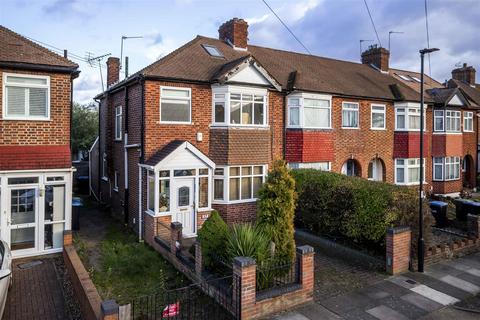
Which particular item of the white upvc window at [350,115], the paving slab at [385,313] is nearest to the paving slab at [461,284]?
the paving slab at [385,313]

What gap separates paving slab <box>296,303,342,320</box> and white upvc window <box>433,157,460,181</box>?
17.0 m

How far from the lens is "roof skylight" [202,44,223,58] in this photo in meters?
15.8

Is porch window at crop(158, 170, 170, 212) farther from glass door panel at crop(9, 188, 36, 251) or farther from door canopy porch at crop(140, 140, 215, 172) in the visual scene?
glass door panel at crop(9, 188, 36, 251)

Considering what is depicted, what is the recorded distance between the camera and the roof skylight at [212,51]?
623 inches

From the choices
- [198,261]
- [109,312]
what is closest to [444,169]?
[198,261]

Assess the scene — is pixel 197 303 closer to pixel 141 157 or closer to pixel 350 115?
pixel 141 157

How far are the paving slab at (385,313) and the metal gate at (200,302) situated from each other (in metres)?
2.99

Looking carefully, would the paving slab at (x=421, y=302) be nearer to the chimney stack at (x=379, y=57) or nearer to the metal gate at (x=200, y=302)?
the metal gate at (x=200, y=302)

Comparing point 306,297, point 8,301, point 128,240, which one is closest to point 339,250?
point 306,297

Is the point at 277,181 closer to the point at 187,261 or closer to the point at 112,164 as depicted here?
the point at 187,261

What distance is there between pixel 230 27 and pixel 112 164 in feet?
29.0

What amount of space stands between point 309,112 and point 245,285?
1080cm

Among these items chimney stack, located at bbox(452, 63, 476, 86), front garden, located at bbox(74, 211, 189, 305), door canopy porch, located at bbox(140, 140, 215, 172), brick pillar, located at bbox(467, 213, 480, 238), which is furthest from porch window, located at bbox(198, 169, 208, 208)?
chimney stack, located at bbox(452, 63, 476, 86)

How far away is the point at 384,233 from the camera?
10180 millimetres
